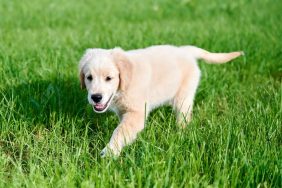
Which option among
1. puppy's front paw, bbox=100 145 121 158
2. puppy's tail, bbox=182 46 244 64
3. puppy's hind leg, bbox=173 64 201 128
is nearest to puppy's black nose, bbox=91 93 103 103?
puppy's front paw, bbox=100 145 121 158

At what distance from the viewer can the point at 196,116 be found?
400 centimetres

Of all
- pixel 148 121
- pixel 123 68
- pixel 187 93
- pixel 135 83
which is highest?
pixel 123 68

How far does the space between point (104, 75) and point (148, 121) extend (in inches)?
23.7

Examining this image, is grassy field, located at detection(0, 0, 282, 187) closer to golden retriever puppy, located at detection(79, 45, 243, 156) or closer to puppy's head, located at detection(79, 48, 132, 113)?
golden retriever puppy, located at detection(79, 45, 243, 156)

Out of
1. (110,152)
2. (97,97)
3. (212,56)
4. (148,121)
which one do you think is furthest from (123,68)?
(212,56)

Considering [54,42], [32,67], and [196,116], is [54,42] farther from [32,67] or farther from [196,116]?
[196,116]

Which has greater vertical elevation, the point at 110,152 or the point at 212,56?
the point at 212,56

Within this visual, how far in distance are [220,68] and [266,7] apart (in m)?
5.38

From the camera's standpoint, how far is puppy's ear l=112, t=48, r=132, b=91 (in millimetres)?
3668

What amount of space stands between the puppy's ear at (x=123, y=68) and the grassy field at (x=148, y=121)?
34 cm

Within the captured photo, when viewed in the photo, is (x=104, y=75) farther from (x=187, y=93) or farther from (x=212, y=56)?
(x=212, y=56)

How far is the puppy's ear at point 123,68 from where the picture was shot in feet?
12.0

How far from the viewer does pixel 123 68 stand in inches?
144

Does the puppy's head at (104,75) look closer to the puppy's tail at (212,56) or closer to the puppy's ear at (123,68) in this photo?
the puppy's ear at (123,68)
